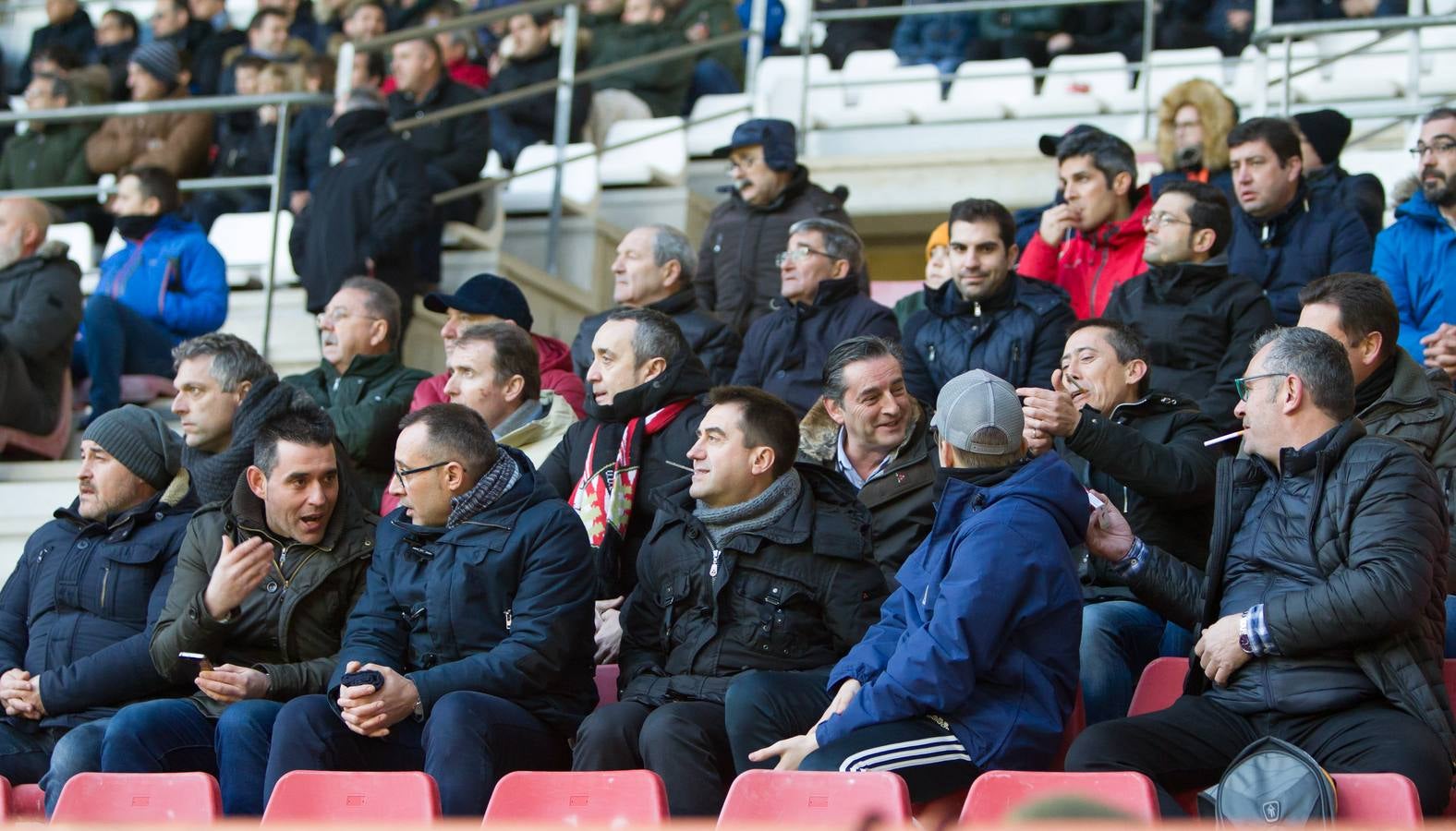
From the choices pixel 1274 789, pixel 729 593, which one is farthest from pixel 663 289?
pixel 1274 789

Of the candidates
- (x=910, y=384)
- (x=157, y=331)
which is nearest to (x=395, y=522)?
(x=910, y=384)

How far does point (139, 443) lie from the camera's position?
5.60 metres

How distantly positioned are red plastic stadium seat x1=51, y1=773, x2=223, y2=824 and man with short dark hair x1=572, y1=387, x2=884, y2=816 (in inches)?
32.6

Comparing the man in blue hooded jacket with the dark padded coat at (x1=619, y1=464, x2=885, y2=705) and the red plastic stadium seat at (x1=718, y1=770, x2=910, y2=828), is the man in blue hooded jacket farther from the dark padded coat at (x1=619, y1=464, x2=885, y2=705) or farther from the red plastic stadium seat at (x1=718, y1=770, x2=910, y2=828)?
the red plastic stadium seat at (x1=718, y1=770, x2=910, y2=828)

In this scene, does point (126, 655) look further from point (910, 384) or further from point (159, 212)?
point (159, 212)

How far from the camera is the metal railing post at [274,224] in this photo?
298 inches

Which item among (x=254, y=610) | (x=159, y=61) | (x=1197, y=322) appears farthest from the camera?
(x=159, y=61)

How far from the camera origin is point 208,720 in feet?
16.3

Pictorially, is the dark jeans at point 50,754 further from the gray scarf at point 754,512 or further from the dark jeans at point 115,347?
the dark jeans at point 115,347

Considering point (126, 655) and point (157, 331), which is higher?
point (157, 331)

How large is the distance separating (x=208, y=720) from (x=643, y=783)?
5.09 ft

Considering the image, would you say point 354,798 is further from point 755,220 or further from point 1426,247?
point 1426,247

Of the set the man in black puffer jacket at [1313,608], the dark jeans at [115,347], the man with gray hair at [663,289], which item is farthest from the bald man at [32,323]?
the man in black puffer jacket at [1313,608]

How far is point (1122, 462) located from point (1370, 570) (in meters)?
0.97
